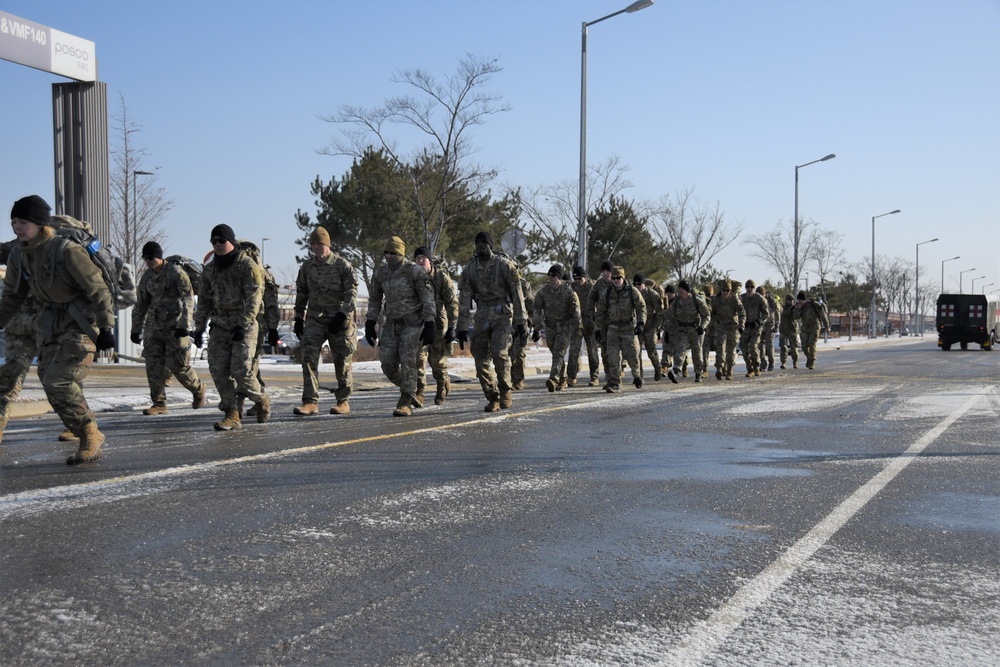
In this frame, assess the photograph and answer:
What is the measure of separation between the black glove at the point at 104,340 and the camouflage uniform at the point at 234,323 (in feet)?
7.54

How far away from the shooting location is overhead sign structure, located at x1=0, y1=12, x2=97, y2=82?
15.3 m

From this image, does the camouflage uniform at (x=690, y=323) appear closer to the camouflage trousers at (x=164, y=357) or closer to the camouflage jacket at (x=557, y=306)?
the camouflage jacket at (x=557, y=306)

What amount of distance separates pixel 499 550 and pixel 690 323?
570 inches

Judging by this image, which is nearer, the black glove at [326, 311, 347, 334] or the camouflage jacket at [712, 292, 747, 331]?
the black glove at [326, 311, 347, 334]

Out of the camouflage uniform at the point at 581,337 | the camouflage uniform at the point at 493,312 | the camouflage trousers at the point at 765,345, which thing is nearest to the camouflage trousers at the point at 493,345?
the camouflage uniform at the point at 493,312

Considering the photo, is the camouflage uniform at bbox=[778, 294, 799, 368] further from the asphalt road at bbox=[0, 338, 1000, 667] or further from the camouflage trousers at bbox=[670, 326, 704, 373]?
the asphalt road at bbox=[0, 338, 1000, 667]

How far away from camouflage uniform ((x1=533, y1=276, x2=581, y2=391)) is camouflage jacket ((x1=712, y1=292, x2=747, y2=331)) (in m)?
4.60

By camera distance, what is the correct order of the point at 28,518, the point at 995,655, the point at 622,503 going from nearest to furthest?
the point at 995,655, the point at 28,518, the point at 622,503

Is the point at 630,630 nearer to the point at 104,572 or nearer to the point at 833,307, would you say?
the point at 104,572

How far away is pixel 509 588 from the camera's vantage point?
4023 millimetres

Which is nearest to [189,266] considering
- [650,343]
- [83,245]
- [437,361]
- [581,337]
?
[437,361]

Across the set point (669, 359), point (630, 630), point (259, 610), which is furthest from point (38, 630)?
point (669, 359)

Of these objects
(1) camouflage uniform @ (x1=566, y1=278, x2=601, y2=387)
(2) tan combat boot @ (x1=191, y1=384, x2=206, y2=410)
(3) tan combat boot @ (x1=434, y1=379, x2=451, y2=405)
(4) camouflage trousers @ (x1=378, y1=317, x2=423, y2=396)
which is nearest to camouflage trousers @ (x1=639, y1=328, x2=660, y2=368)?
(1) camouflage uniform @ (x1=566, y1=278, x2=601, y2=387)

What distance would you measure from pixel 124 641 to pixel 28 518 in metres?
2.13
